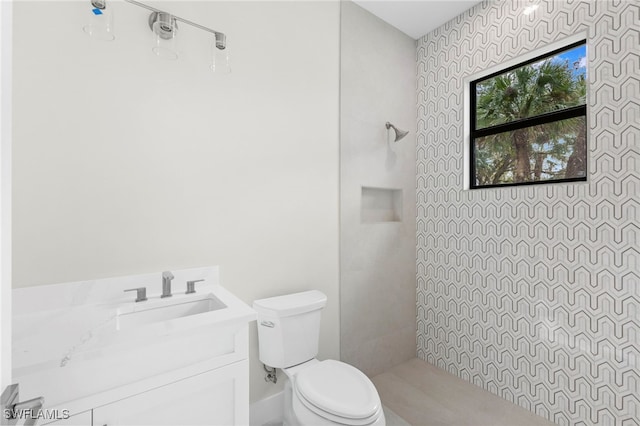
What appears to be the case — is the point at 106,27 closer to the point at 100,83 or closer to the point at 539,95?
the point at 100,83

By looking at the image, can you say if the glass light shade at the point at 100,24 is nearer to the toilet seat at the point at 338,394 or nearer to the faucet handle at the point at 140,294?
the faucet handle at the point at 140,294

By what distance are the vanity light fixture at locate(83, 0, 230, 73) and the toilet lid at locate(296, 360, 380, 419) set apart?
153 centimetres

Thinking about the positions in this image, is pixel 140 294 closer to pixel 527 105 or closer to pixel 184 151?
pixel 184 151

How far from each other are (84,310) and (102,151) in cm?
65

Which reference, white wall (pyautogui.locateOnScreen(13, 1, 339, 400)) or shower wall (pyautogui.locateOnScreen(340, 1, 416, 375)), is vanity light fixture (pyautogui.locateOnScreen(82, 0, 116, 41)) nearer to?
white wall (pyautogui.locateOnScreen(13, 1, 339, 400))

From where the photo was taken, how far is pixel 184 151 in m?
1.49

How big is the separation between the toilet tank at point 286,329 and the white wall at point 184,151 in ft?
0.44

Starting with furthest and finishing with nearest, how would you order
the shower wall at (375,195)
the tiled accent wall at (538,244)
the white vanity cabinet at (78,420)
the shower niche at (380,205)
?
the shower niche at (380,205)
the shower wall at (375,195)
the tiled accent wall at (538,244)
the white vanity cabinet at (78,420)

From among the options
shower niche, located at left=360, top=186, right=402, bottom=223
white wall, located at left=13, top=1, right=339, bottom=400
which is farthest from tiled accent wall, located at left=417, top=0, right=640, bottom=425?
white wall, located at left=13, top=1, right=339, bottom=400

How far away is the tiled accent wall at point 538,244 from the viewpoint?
1574mm

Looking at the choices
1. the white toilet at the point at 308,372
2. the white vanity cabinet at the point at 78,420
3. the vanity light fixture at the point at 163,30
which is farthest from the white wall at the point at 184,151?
the white vanity cabinet at the point at 78,420

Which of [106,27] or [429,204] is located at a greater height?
[106,27]

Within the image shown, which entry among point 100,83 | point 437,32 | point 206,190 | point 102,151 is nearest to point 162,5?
point 100,83

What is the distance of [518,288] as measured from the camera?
1969mm
